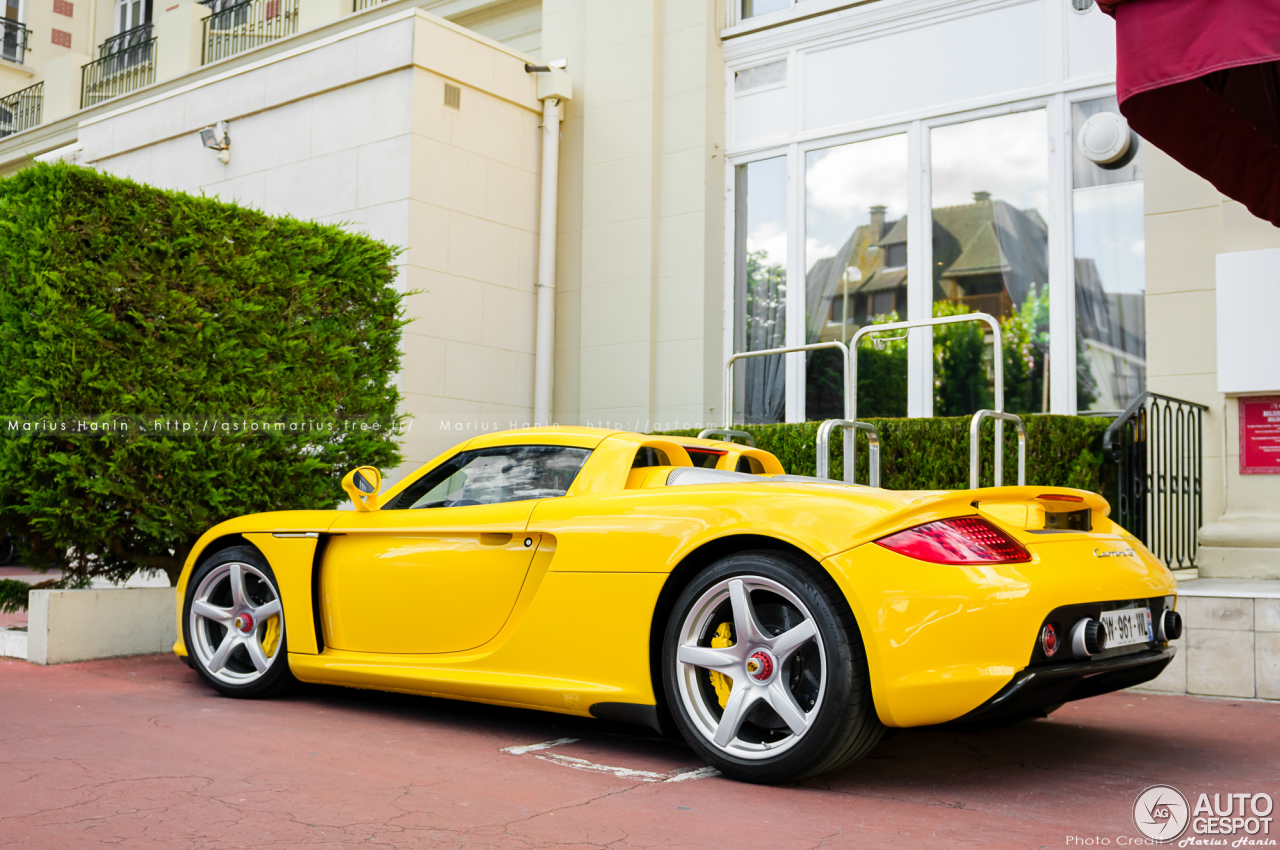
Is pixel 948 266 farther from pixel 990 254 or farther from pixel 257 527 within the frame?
pixel 257 527

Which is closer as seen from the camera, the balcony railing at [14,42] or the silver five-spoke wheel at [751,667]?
the silver five-spoke wheel at [751,667]

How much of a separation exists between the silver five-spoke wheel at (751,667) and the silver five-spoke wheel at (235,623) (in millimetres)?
2237

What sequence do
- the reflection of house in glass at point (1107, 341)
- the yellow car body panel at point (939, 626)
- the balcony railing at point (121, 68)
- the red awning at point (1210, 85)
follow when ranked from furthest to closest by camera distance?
the balcony railing at point (121, 68) → the reflection of house in glass at point (1107, 341) → the red awning at point (1210, 85) → the yellow car body panel at point (939, 626)

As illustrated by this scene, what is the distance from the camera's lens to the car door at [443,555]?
4234 millimetres

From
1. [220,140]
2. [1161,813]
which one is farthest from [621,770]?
[220,140]

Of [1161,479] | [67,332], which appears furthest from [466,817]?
[1161,479]

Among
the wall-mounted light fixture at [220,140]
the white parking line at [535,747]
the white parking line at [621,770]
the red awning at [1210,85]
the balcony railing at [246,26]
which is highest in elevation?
the balcony railing at [246,26]

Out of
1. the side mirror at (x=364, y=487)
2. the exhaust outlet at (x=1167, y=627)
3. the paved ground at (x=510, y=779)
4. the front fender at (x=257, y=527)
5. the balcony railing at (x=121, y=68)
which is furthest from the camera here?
the balcony railing at (x=121, y=68)

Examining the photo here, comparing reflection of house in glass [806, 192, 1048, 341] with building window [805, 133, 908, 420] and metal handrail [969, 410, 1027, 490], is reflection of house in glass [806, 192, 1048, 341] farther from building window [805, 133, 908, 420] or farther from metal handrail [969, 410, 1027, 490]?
metal handrail [969, 410, 1027, 490]

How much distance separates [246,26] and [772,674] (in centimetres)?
1512

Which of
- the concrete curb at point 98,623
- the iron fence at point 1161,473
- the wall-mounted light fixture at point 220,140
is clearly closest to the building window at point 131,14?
the wall-mounted light fixture at point 220,140

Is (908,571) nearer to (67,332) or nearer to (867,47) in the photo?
(67,332)

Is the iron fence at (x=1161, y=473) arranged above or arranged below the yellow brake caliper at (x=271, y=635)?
above

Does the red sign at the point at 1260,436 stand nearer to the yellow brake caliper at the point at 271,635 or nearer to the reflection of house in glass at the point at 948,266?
the reflection of house in glass at the point at 948,266
